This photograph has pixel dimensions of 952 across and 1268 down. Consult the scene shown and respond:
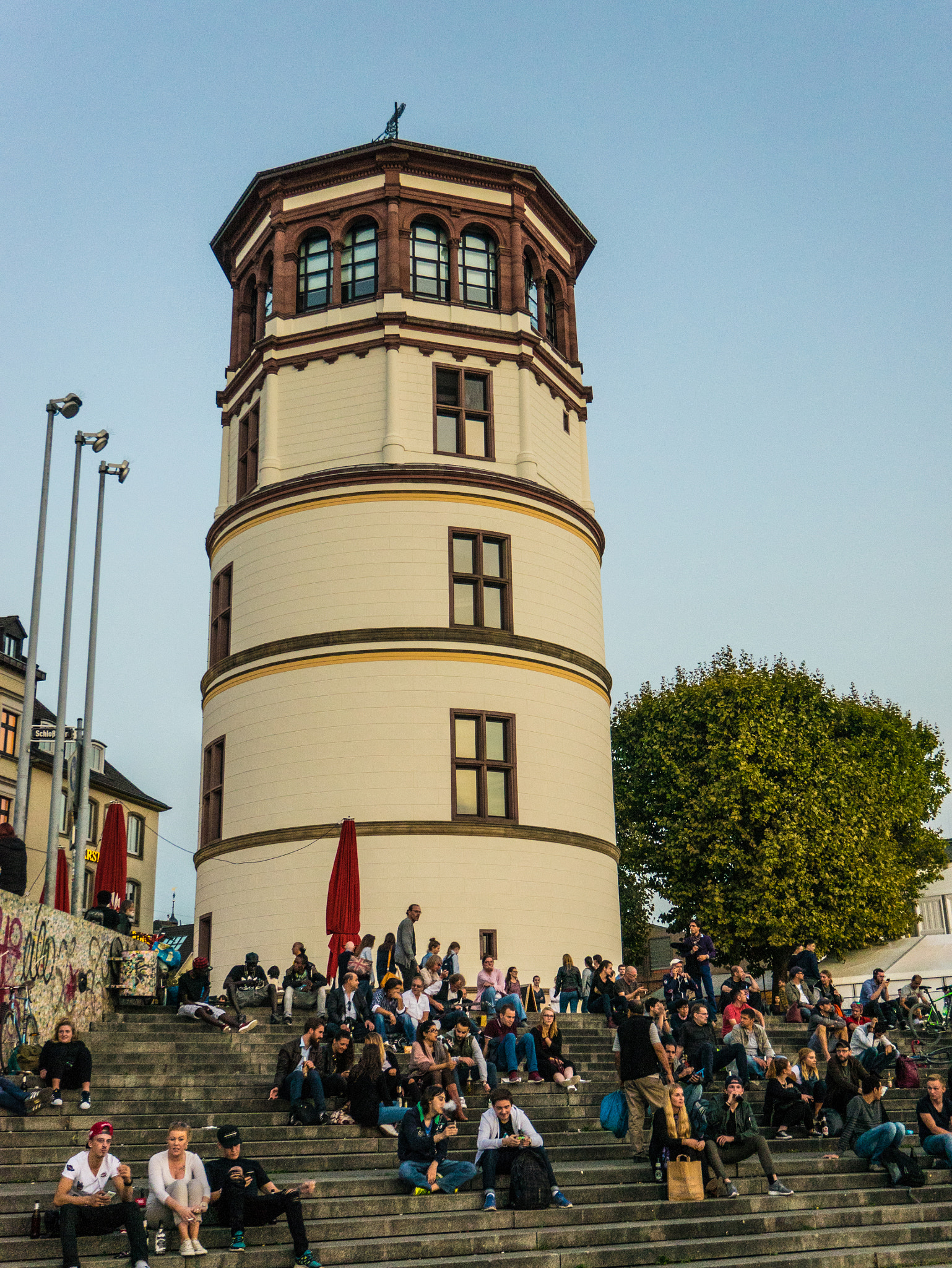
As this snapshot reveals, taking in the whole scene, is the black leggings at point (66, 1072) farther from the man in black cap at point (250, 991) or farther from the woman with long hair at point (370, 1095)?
the man in black cap at point (250, 991)

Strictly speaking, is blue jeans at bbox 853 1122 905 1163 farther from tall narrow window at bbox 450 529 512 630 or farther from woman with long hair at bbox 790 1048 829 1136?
tall narrow window at bbox 450 529 512 630

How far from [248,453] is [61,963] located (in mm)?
18040

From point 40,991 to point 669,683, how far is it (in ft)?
114

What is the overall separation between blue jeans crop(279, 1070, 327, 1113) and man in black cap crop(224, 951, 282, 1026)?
17.0ft

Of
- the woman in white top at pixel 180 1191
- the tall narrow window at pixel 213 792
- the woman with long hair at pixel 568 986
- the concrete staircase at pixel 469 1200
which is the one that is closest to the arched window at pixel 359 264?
the tall narrow window at pixel 213 792

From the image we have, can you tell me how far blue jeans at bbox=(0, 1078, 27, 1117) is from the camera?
16.2 meters

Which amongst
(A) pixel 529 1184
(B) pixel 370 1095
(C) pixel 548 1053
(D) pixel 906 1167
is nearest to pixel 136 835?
(C) pixel 548 1053

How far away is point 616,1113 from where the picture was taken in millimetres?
17859

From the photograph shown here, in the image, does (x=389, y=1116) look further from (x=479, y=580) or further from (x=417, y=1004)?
(x=479, y=580)

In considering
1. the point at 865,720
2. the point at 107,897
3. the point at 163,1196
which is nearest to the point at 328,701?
the point at 107,897

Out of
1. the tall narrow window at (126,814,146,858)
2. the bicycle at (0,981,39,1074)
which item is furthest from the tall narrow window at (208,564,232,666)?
the tall narrow window at (126,814,146,858)

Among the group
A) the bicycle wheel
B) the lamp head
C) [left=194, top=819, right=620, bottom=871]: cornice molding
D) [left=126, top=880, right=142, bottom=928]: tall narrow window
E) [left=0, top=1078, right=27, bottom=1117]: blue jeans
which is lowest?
[left=0, top=1078, right=27, bottom=1117]: blue jeans

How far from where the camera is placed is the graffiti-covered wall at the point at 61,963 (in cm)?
1809

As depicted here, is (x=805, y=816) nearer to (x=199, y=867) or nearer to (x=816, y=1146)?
(x=199, y=867)
